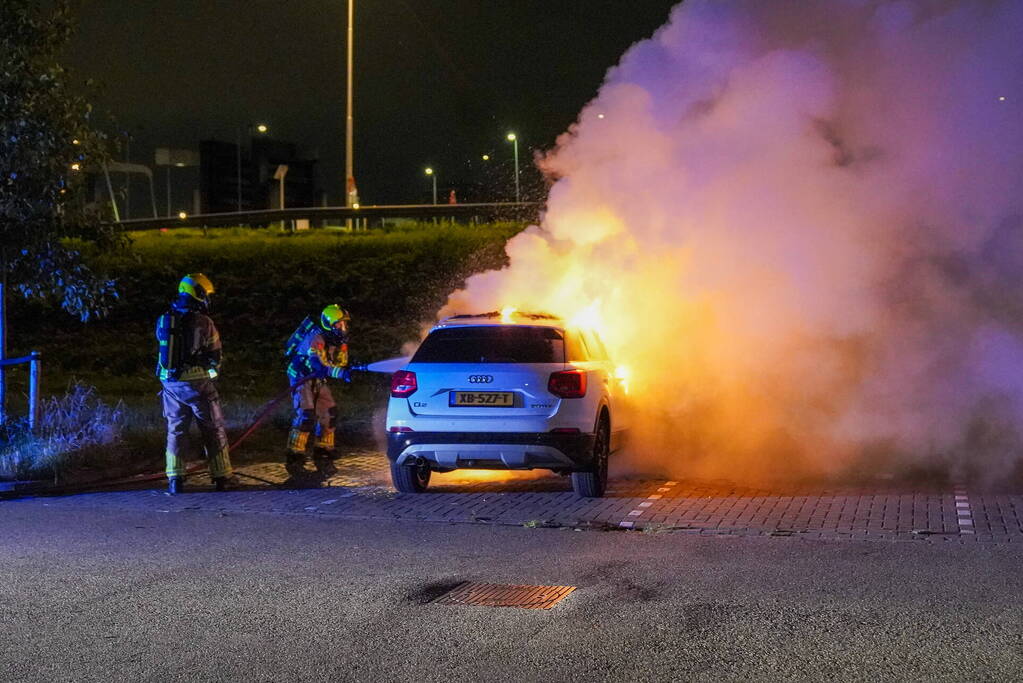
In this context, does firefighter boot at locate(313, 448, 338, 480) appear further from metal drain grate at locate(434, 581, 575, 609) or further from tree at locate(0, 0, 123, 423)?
metal drain grate at locate(434, 581, 575, 609)

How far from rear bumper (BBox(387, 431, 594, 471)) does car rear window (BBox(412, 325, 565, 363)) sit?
69 centimetres

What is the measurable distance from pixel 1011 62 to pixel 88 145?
32.8 ft

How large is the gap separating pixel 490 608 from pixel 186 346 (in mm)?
5192

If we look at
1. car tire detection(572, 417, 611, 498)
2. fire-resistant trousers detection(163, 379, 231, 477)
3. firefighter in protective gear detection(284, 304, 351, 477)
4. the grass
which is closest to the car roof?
car tire detection(572, 417, 611, 498)

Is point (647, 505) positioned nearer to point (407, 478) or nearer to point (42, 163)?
point (407, 478)

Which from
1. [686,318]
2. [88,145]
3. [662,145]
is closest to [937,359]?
[686,318]

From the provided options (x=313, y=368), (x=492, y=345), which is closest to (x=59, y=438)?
(x=313, y=368)

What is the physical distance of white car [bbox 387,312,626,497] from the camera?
9852 mm

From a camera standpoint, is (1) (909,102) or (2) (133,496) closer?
(2) (133,496)

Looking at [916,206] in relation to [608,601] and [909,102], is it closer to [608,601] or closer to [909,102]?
[909,102]

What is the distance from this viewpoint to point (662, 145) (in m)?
13.6

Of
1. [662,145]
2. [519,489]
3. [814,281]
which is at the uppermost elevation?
[662,145]

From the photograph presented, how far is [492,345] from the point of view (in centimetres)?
1046

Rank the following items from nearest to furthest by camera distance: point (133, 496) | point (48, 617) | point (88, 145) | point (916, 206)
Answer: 1. point (48, 617)
2. point (133, 496)
3. point (88, 145)
4. point (916, 206)
